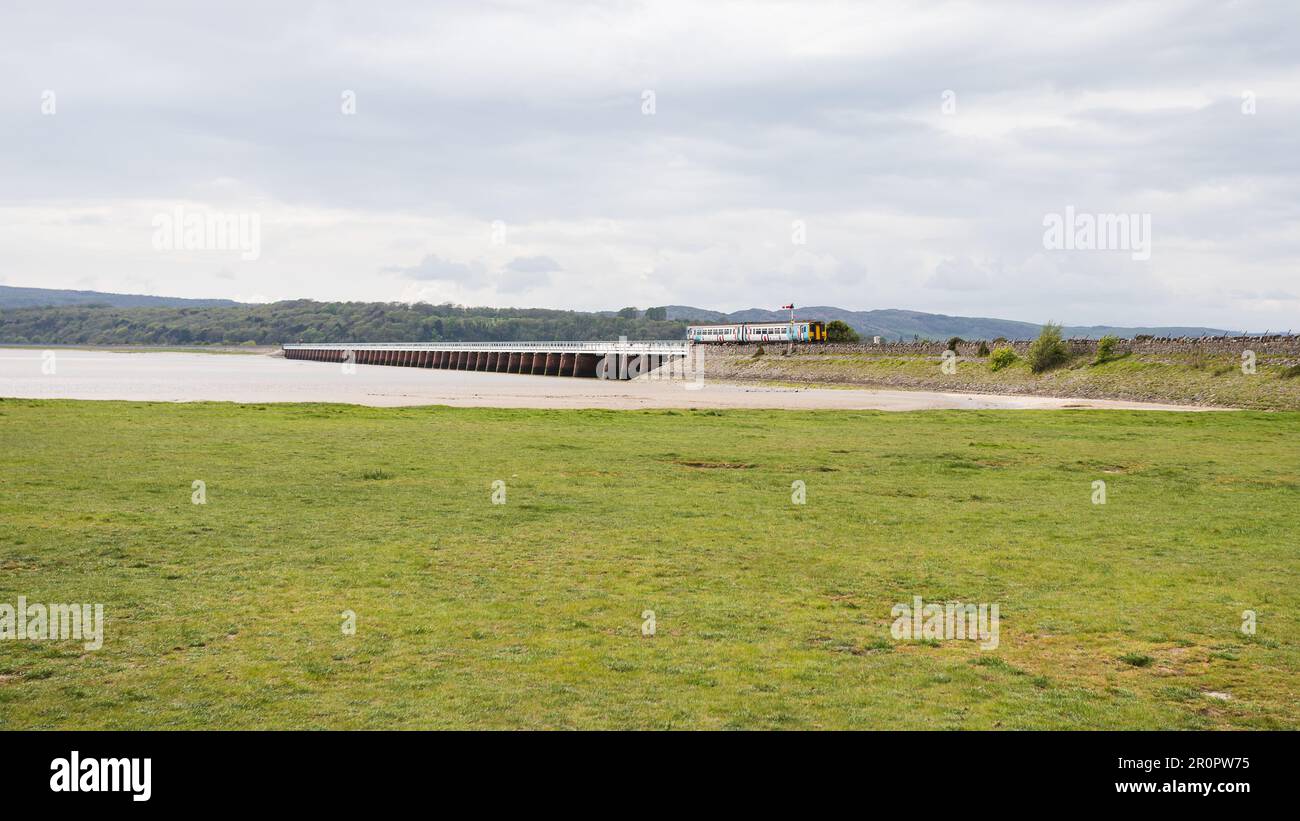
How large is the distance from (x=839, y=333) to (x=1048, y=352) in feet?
169

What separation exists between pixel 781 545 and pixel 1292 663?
7.92 m

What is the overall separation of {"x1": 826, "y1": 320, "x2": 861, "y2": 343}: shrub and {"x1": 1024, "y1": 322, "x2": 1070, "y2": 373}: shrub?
44562 mm

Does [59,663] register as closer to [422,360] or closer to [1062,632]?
[1062,632]

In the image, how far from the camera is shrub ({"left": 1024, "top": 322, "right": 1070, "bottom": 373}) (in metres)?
88.8

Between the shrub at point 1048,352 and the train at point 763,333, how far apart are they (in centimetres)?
4349

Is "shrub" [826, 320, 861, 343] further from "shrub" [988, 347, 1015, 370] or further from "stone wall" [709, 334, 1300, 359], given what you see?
"shrub" [988, 347, 1015, 370]

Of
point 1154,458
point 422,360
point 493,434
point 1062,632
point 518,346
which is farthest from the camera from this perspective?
point 422,360

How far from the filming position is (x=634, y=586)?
46.5 ft

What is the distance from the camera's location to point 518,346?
162m
